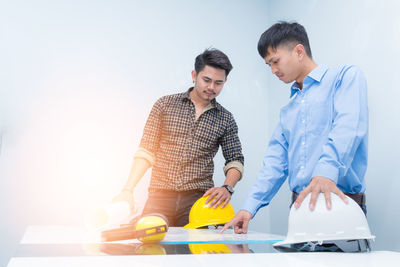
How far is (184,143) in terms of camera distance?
6.88 ft

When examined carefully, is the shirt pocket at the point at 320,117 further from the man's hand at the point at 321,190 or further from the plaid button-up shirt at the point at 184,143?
the plaid button-up shirt at the point at 184,143

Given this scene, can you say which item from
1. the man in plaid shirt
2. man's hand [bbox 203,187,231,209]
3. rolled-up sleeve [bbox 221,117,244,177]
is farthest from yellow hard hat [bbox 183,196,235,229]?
rolled-up sleeve [bbox 221,117,244,177]

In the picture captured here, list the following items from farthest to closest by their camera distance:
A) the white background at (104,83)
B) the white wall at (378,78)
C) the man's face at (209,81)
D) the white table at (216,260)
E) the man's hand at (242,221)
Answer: the white background at (104,83), the man's face at (209,81), the white wall at (378,78), the man's hand at (242,221), the white table at (216,260)

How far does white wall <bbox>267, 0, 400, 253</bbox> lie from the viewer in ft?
6.21

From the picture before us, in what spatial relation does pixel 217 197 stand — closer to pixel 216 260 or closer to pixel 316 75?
pixel 316 75

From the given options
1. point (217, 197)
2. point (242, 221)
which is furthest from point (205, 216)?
point (242, 221)

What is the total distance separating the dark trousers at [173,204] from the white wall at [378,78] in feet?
3.19

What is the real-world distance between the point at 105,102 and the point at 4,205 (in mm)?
991

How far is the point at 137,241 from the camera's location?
1121 mm

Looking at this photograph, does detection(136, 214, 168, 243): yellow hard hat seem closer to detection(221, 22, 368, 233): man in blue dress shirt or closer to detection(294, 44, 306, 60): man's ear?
detection(221, 22, 368, 233): man in blue dress shirt

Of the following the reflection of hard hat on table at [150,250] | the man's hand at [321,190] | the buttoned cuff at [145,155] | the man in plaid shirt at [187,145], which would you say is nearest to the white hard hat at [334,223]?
the man's hand at [321,190]

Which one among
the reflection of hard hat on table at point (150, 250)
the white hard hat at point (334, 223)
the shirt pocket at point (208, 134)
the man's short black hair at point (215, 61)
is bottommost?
the reflection of hard hat on table at point (150, 250)

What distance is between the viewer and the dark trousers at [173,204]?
200cm

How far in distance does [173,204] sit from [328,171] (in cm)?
111
